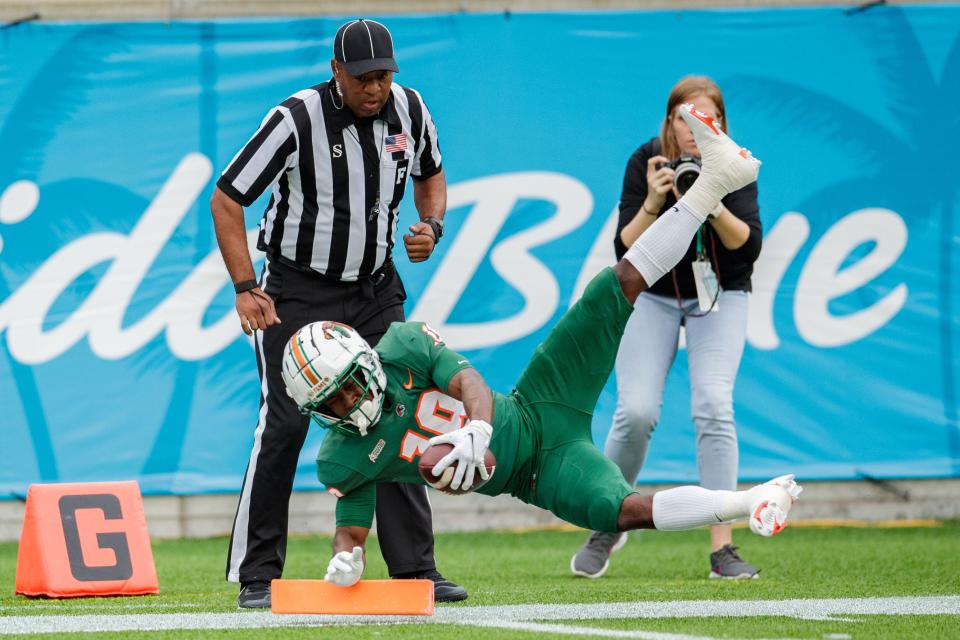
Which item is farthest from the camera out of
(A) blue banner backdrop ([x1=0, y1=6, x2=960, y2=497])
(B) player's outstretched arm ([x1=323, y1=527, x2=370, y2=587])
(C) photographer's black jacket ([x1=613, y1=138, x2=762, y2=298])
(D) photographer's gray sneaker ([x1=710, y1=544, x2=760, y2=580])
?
(A) blue banner backdrop ([x1=0, y1=6, x2=960, y2=497])

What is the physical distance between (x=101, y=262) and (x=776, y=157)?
313 cm

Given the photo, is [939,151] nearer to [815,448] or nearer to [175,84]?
[815,448]

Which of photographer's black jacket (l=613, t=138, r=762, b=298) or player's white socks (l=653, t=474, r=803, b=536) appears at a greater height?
photographer's black jacket (l=613, t=138, r=762, b=298)

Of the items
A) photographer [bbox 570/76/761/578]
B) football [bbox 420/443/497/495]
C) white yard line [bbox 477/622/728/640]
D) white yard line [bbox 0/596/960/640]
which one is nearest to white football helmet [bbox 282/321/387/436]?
football [bbox 420/443/497/495]

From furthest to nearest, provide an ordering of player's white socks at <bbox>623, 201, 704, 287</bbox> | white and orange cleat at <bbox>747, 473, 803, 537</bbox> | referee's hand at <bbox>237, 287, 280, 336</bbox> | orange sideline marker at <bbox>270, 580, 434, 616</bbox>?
referee's hand at <bbox>237, 287, 280, 336</bbox> → player's white socks at <bbox>623, 201, 704, 287</bbox> → orange sideline marker at <bbox>270, 580, 434, 616</bbox> → white and orange cleat at <bbox>747, 473, 803, 537</bbox>

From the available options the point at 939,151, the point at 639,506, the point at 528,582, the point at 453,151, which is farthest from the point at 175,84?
the point at 639,506

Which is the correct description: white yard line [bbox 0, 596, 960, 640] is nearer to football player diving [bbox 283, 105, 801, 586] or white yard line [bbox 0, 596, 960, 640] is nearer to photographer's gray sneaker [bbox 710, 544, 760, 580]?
football player diving [bbox 283, 105, 801, 586]

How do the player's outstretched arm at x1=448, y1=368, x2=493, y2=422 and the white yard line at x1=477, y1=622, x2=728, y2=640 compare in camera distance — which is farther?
the player's outstretched arm at x1=448, y1=368, x2=493, y2=422

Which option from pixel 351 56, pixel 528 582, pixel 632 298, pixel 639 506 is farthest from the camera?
pixel 528 582

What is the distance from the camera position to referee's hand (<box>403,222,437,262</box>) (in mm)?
4141

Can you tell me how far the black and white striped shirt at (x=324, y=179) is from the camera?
160 inches

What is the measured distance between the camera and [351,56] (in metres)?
3.96

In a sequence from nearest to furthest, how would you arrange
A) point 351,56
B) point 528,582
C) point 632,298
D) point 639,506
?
1. point 639,506
2. point 632,298
3. point 351,56
4. point 528,582

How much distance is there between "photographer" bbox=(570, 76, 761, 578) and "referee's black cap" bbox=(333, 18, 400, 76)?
3.63ft
